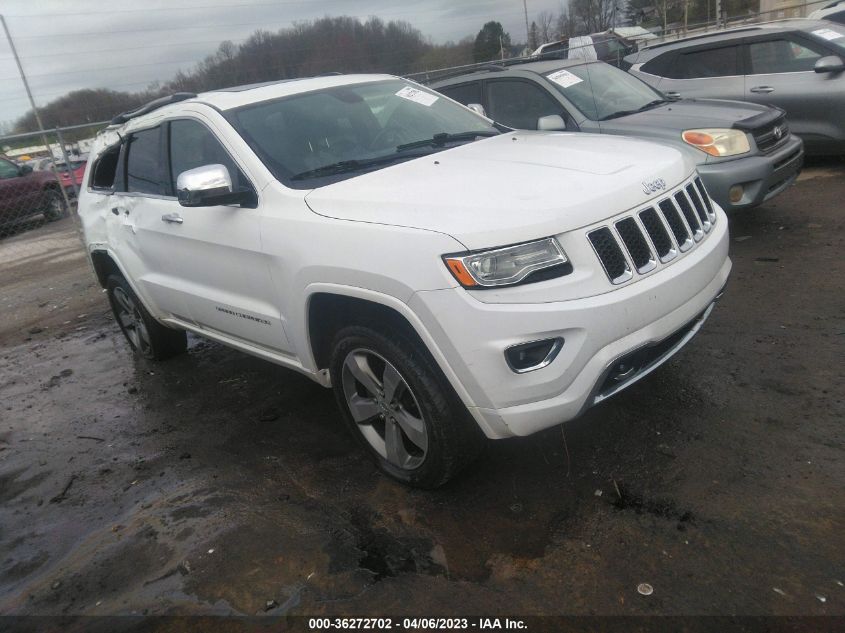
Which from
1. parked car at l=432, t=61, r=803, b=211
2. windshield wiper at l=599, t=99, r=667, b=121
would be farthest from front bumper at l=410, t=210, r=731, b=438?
windshield wiper at l=599, t=99, r=667, b=121

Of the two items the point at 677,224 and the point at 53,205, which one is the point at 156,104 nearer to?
the point at 677,224

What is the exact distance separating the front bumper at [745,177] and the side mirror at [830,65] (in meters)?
2.14

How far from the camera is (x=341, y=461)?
3.51 metres

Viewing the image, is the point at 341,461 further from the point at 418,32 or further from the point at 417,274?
the point at 418,32

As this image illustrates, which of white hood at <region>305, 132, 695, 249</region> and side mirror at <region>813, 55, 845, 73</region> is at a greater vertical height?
white hood at <region>305, 132, 695, 249</region>

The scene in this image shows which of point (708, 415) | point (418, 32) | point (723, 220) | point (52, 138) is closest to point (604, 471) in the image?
point (708, 415)

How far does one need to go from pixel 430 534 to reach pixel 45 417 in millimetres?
3325

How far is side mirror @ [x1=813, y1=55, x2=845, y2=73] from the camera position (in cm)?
717

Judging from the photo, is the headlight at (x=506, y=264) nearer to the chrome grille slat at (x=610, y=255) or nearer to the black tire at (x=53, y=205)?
the chrome grille slat at (x=610, y=255)

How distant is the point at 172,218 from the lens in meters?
3.96

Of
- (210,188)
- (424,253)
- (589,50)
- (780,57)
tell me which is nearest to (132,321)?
(210,188)

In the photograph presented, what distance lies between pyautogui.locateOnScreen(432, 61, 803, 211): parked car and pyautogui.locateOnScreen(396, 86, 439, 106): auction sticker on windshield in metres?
1.07

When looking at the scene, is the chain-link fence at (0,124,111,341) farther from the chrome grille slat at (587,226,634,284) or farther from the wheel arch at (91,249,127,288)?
the chrome grille slat at (587,226,634,284)

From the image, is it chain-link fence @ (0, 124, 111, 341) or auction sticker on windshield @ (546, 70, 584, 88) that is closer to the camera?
auction sticker on windshield @ (546, 70, 584, 88)
